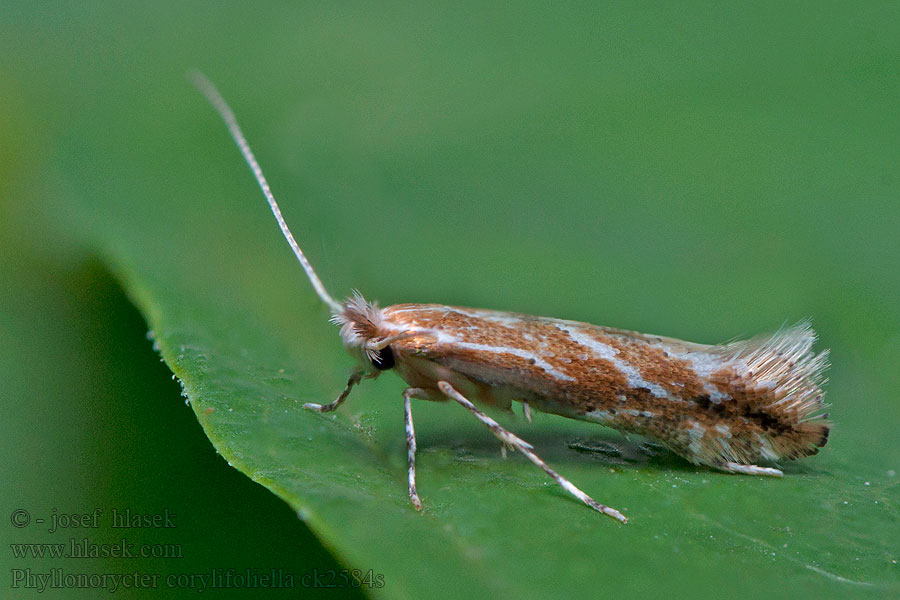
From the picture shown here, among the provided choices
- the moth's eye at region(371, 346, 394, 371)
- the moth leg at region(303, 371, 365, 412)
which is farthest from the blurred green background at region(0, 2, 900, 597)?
the moth's eye at region(371, 346, 394, 371)

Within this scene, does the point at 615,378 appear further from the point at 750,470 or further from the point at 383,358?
the point at 383,358

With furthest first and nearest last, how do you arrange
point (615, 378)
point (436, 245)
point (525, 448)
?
point (436, 245), point (615, 378), point (525, 448)

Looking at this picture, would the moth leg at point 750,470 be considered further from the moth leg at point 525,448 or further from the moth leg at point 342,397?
the moth leg at point 342,397

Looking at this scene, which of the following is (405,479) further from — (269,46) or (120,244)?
(269,46)

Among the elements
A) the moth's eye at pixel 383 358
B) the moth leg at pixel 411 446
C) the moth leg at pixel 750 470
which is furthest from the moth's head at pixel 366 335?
the moth leg at pixel 750 470

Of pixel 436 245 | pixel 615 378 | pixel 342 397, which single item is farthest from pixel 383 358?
pixel 436 245

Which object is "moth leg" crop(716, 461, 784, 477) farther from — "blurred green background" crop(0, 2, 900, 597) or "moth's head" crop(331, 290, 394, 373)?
"moth's head" crop(331, 290, 394, 373)
